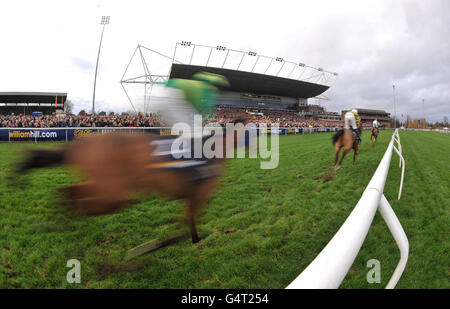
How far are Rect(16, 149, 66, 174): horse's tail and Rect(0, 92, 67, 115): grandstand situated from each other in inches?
1510

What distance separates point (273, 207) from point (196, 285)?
5.95 ft

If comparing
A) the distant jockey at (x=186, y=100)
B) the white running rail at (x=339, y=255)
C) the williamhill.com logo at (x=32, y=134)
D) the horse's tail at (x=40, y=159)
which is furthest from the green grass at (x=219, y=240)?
the williamhill.com logo at (x=32, y=134)

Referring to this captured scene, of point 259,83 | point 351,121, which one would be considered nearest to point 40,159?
point 351,121

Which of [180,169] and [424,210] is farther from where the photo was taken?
[424,210]

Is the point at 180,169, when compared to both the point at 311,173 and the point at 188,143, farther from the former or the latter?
the point at 311,173

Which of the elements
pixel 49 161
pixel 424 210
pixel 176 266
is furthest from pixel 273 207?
pixel 49 161

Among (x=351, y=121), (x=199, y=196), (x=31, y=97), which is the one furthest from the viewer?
(x=31, y=97)

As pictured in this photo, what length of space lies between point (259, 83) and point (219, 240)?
30.3 meters

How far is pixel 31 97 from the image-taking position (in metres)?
31.8

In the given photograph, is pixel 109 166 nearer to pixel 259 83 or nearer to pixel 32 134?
pixel 32 134
